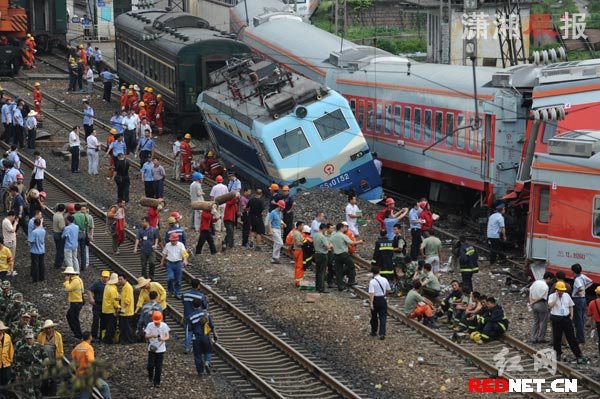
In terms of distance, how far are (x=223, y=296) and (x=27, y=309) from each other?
4.93 metres

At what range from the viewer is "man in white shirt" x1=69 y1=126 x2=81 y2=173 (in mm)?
35031

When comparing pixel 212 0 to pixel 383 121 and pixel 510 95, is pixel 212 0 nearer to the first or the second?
pixel 383 121

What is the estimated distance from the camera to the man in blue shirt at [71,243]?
26.0m

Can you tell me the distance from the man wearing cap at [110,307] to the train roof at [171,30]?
18.0 meters

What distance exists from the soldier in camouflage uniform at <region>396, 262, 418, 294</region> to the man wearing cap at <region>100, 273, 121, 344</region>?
5.66m

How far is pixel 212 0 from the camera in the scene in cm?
6075

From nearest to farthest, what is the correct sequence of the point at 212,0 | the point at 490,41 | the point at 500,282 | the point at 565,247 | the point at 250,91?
1. the point at 565,247
2. the point at 500,282
3. the point at 250,91
4. the point at 490,41
5. the point at 212,0

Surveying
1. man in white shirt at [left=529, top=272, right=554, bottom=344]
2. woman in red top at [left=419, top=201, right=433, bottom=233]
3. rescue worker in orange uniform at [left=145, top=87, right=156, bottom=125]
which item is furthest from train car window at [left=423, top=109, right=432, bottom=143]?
rescue worker in orange uniform at [left=145, top=87, right=156, bottom=125]

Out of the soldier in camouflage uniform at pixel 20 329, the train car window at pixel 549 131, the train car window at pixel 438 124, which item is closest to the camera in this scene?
the soldier in camouflage uniform at pixel 20 329

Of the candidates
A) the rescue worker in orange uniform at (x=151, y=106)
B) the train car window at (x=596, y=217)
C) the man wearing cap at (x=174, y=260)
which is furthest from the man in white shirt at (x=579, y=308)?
the rescue worker in orange uniform at (x=151, y=106)

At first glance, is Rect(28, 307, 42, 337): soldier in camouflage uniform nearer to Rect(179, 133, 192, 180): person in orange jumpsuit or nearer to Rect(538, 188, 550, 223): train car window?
Rect(538, 188, 550, 223): train car window

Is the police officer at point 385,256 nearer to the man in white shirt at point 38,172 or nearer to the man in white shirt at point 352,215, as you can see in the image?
the man in white shirt at point 352,215

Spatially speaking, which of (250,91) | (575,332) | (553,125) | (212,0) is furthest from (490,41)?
(575,332)

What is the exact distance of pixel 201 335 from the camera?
20.7 meters
